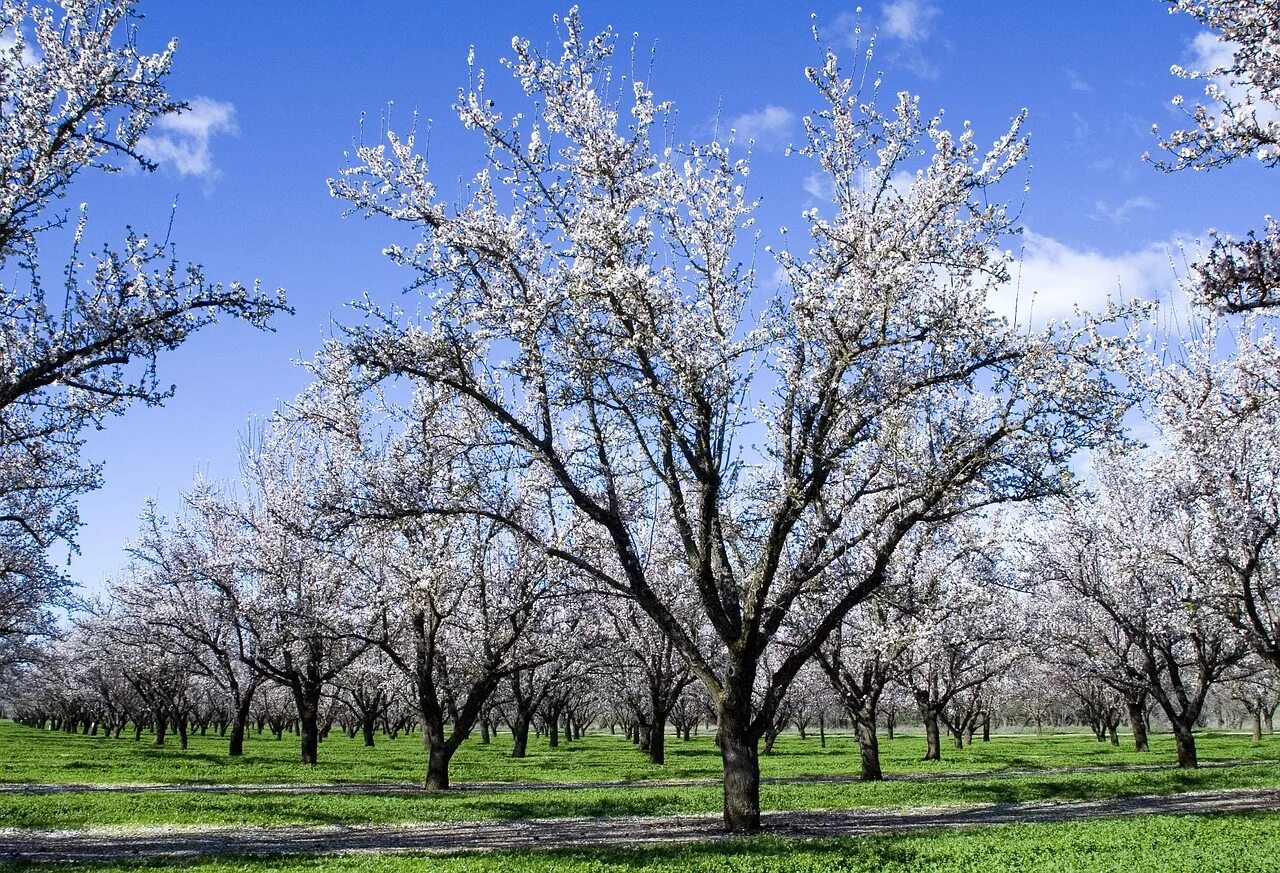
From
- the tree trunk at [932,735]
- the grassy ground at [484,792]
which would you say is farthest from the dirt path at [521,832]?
the tree trunk at [932,735]

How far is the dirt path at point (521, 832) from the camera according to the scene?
1614cm

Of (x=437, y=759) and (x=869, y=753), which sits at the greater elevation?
(x=437, y=759)

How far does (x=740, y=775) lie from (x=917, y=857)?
469cm

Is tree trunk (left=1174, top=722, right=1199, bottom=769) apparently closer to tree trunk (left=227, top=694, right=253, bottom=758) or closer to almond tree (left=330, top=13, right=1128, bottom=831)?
almond tree (left=330, top=13, right=1128, bottom=831)

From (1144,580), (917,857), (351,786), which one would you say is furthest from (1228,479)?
(351,786)

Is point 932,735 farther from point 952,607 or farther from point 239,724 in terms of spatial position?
point 239,724

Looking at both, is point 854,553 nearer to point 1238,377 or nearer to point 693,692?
point 1238,377

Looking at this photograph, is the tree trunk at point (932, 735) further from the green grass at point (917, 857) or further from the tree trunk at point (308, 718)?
the green grass at point (917, 857)

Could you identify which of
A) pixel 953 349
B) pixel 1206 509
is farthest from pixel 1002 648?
pixel 953 349

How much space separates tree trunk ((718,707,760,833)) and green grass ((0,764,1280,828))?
468 cm

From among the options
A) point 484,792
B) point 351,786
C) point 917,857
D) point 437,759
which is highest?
point 917,857

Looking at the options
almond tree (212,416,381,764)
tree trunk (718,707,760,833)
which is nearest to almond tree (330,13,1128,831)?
tree trunk (718,707,760,833)

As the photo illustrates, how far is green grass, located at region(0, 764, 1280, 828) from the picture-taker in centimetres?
2050

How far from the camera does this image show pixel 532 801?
78.7 feet
